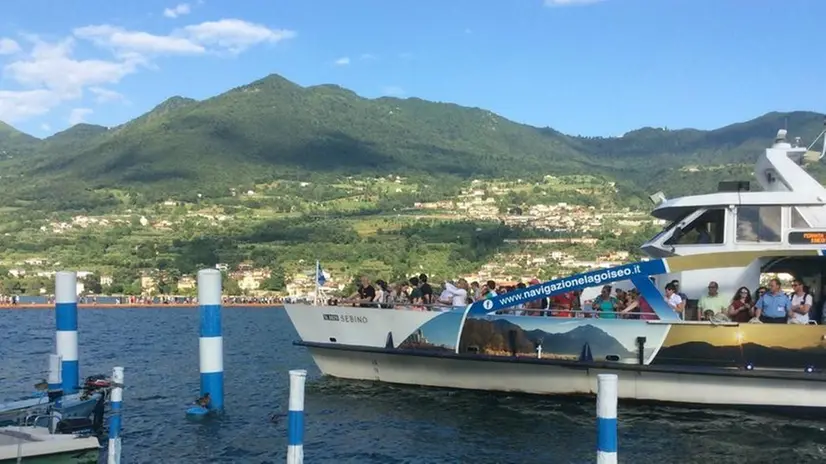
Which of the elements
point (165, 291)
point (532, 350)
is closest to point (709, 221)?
point (532, 350)

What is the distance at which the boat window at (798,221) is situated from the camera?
15367mm

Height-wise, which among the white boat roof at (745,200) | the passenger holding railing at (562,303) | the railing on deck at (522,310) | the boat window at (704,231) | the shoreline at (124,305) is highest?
the white boat roof at (745,200)

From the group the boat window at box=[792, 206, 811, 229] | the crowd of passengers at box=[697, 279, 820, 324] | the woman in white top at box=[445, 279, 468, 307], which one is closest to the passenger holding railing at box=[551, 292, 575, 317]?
the woman in white top at box=[445, 279, 468, 307]

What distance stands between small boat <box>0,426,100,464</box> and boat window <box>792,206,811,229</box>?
40.8 ft

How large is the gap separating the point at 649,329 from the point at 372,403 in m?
5.50

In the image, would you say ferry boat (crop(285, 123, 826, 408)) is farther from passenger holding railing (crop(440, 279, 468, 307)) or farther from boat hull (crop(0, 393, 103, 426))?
boat hull (crop(0, 393, 103, 426))

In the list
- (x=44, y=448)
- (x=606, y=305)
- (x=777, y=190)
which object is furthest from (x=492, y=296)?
(x=44, y=448)

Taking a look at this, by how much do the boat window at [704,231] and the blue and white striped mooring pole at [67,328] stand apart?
11.3 m

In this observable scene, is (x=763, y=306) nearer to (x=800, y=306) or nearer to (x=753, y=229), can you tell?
(x=800, y=306)

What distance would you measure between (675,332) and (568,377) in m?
2.16

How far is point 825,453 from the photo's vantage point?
1271 centimetres

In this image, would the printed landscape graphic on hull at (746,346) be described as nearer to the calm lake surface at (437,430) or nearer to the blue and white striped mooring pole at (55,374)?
the calm lake surface at (437,430)

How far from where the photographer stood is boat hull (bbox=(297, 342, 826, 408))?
14.4m

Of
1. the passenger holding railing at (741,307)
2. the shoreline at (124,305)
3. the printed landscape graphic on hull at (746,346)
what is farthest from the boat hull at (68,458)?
the shoreline at (124,305)
